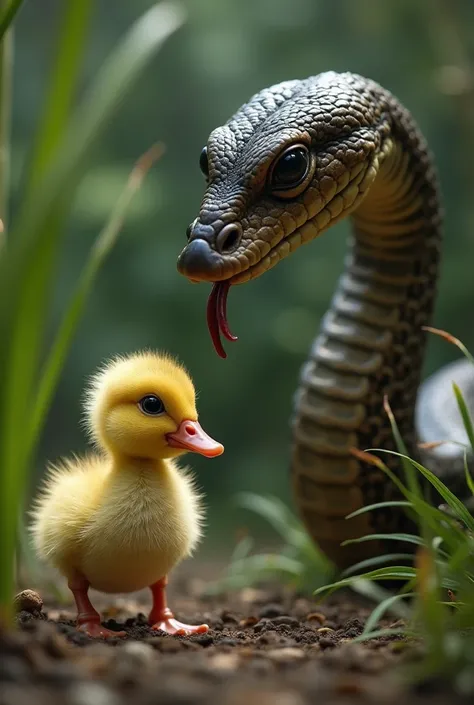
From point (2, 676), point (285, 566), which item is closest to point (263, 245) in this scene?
point (2, 676)

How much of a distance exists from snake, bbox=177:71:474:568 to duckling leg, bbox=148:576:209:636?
1.26ft

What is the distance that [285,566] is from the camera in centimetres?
204

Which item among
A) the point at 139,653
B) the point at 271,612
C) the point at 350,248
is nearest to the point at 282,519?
the point at 271,612

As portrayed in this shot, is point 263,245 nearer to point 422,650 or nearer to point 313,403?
point 313,403

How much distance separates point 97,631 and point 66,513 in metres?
0.17

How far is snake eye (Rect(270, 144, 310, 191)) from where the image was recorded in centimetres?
140

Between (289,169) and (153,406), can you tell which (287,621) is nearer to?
(153,406)

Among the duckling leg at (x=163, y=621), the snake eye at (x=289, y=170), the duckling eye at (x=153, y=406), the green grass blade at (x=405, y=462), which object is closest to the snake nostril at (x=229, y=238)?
the snake eye at (x=289, y=170)

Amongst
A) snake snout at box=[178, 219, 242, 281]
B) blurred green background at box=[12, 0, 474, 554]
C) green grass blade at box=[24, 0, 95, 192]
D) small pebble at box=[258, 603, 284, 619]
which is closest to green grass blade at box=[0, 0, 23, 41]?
green grass blade at box=[24, 0, 95, 192]

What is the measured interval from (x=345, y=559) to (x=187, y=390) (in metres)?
0.63

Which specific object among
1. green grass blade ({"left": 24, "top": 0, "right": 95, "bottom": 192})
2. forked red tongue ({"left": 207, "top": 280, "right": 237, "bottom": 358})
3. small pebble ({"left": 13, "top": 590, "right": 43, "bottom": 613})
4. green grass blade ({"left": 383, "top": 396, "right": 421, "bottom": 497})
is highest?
green grass blade ({"left": 24, "top": 0, "right": 95, "bottom": 192})

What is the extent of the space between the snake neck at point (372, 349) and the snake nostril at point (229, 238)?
42 cm

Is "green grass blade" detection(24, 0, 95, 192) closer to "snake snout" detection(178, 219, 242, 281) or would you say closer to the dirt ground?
"snake snout" detection(178, 219, 242, 281)

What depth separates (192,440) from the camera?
4.09ft
